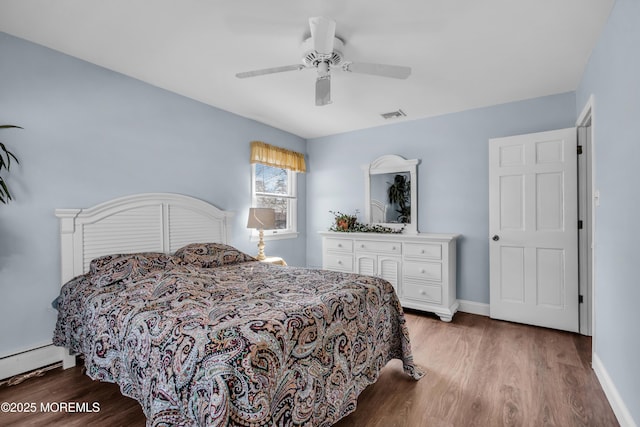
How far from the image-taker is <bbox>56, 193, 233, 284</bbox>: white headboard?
96.8 inches

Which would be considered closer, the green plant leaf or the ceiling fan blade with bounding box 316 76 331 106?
the green plant leaf

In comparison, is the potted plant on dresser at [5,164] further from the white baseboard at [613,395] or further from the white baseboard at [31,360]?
the white baseboard at [613,395]

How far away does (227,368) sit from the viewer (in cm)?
115

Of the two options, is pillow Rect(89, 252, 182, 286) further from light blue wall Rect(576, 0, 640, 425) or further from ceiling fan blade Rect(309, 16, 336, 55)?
light blue wall Rect(576, 0, 640, 425)

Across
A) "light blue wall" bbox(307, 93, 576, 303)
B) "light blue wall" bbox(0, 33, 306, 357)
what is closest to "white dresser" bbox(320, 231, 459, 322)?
"light blue wall" bbox(307, 93, 576, 303)

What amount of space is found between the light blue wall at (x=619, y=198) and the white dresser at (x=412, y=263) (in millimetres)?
1312

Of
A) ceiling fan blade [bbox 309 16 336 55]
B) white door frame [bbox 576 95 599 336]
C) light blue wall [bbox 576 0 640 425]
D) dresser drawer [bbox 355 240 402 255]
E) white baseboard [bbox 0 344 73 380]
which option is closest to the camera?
light blue wall [bbox 576 0 640 425]

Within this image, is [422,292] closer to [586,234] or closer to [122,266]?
[586,234]

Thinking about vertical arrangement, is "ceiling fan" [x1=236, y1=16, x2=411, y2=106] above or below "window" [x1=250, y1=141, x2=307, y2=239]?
above

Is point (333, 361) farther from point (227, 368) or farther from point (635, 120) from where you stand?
point (635, 120)

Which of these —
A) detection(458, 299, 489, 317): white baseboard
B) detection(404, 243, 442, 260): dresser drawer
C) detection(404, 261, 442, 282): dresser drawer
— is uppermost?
detection(404, 243, 442, 260): dresser drawer

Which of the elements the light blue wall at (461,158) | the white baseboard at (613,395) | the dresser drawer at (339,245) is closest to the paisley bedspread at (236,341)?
the white baseboard at (613,395)

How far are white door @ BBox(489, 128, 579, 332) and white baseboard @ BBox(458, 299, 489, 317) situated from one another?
0.17m

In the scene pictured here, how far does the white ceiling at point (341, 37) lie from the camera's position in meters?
1.92
